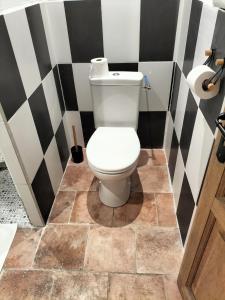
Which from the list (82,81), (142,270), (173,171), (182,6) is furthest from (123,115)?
(142,270)

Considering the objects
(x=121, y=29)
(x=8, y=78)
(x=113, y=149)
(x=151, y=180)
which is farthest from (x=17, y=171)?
(x=121, y=29)

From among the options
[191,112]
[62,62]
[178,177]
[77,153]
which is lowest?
[77,153]

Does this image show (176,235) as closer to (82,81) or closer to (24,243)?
(24,243)

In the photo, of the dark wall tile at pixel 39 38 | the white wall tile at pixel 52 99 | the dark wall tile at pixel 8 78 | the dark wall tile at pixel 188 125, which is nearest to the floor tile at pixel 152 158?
the dark wall tile at pixel 188 125

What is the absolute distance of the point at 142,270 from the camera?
1.29 meters

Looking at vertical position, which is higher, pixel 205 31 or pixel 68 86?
pixel 205 31

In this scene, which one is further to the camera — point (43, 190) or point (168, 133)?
point (168, 133)

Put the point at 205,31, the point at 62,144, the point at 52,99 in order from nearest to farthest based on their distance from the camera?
the point at 205,31 < the point at 52,99 < the point at 62,144

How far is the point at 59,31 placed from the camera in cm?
161

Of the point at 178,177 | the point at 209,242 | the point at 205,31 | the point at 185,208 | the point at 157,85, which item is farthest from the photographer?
the point at 157,85

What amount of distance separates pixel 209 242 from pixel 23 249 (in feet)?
3.71

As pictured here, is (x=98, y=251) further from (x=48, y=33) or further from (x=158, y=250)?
(x=48, y=33)

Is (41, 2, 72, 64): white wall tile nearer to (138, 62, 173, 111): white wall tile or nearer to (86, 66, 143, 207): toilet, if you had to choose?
(86, 66, 143, 207): toilet

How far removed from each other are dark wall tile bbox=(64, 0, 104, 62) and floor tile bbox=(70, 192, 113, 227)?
1073 millimetres
